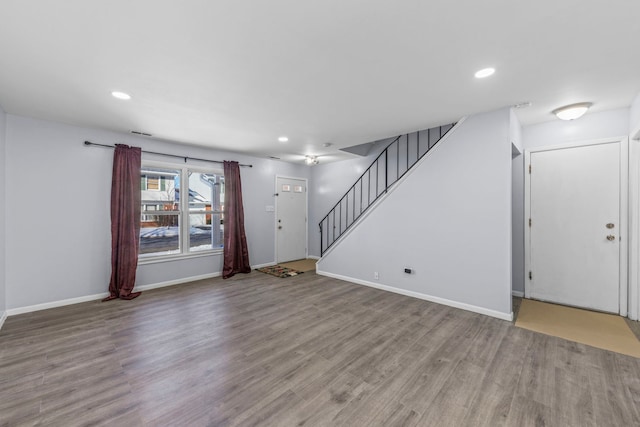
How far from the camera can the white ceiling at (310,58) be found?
64.4 inches

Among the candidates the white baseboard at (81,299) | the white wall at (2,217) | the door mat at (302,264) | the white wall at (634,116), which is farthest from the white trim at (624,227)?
the white wall at (2,217)

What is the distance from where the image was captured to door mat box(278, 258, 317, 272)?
610 centimetres

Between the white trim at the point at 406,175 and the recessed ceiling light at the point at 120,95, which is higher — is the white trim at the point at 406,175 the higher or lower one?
the lower one

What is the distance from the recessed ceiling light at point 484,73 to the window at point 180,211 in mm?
4750

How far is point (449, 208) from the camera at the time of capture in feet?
12.1

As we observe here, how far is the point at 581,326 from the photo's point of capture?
120 inches

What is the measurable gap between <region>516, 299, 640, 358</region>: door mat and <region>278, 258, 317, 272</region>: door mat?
3.97 m

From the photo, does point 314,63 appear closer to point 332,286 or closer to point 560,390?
point 560,390

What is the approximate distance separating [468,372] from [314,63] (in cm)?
299

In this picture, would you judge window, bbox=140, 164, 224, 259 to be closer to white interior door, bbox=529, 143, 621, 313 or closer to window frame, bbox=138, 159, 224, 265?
window frame, bbox=138, 159, 224, 265

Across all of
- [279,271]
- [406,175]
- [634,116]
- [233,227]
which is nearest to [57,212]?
[233,227]

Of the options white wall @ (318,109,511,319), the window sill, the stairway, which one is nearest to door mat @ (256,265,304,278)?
the stairway

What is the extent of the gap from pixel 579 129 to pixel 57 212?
7489mm

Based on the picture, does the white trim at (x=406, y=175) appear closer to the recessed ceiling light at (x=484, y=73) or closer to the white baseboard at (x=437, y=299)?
the white baseboard at (x=437, y=299)
